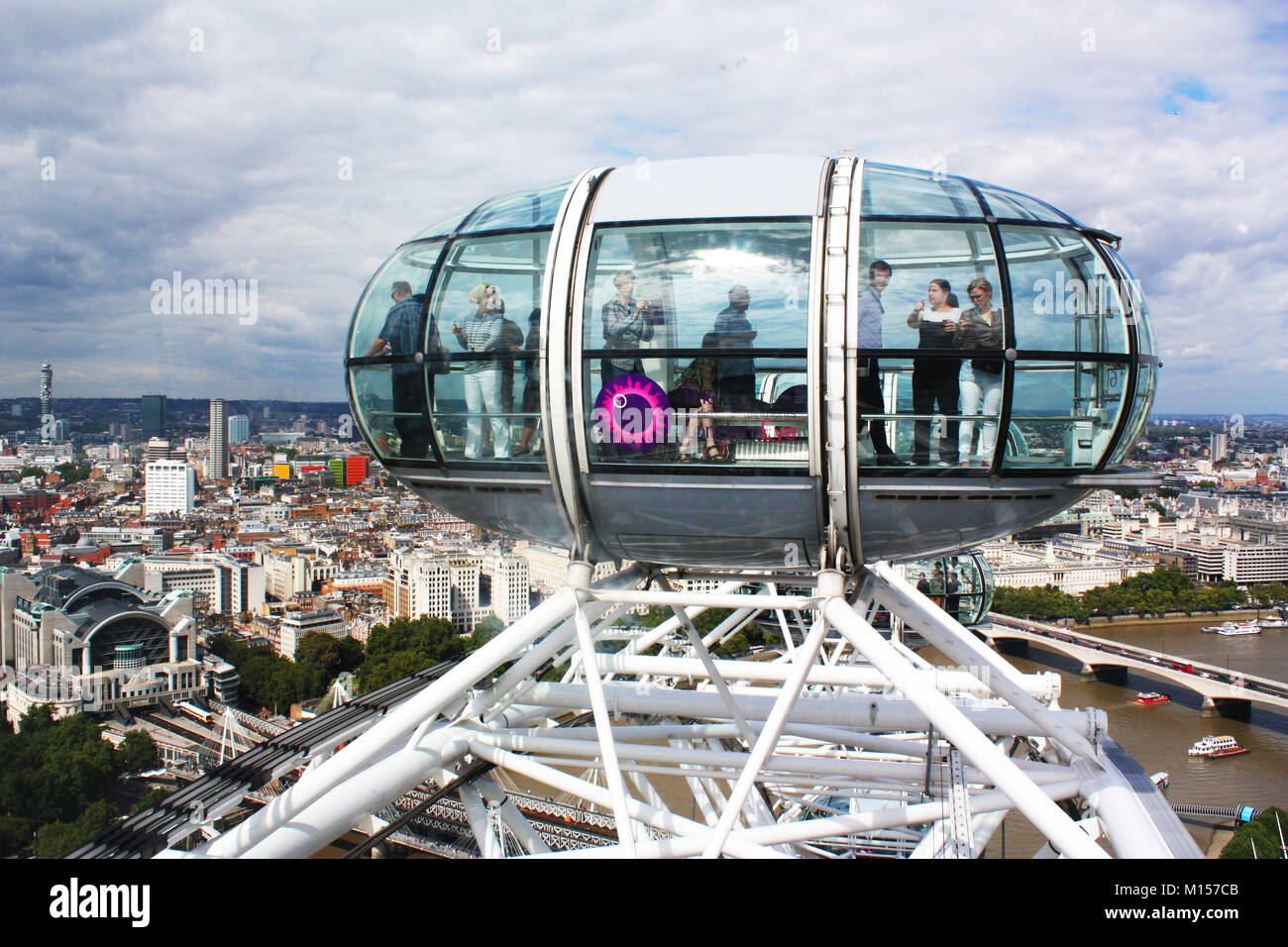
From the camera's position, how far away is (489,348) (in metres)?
4.29

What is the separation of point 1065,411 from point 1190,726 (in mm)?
28161

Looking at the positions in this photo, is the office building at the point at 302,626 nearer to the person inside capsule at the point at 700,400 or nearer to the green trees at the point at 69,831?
the green trees at the point at 69,831

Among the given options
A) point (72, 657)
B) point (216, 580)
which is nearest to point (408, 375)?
point (72, 657)

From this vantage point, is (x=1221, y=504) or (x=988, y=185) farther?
(x=1221, y=504)

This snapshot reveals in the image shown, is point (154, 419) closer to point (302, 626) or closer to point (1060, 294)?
point (302, 626)

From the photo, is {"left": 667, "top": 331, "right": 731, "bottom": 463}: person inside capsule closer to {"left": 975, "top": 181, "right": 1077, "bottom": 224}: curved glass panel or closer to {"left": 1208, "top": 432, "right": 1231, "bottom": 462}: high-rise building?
{"left": 975, "top": 181, "right": 1077, "bottom": 224}: curved glass panel

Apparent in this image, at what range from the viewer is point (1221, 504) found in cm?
7825

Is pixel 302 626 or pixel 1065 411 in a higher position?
pixel 1065 411

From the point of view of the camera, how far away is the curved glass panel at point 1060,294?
3.99m

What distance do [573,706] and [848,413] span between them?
2.56 meters

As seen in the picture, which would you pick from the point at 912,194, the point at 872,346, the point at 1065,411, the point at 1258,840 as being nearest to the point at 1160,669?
the point at 1258,840

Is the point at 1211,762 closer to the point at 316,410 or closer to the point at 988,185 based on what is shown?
the point at 988,185

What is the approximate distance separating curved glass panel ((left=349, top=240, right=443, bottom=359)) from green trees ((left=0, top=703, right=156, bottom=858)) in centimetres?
2009

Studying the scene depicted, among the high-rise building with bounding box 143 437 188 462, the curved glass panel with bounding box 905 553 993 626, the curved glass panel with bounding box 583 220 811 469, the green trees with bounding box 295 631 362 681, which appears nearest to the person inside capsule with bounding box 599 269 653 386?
the curved glass panel with bounding box 583 220 811 469
